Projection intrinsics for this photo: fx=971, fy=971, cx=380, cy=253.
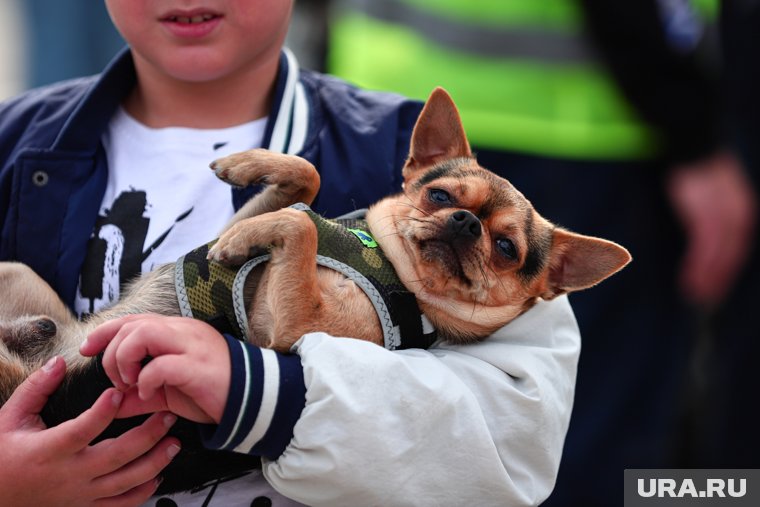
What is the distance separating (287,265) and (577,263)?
81 cm

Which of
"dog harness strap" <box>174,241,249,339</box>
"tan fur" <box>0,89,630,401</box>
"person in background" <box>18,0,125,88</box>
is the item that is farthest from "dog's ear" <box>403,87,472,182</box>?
"person in background" <box>18,0,125,88</box>

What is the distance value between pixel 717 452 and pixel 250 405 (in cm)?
292

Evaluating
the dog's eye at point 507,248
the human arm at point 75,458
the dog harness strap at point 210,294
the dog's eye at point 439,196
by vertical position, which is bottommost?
the human arm at point 75,458

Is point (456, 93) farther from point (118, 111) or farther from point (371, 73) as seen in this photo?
point (118, 111)

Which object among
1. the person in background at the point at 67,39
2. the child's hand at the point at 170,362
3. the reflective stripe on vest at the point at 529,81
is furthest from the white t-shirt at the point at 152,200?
the person in background at the point at 67,39

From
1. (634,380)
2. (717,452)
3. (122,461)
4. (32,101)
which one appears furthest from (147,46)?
(717,452)

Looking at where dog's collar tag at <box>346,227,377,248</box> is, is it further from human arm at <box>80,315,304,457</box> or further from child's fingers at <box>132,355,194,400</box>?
child's fingers at <box>132,355,194,400</box>

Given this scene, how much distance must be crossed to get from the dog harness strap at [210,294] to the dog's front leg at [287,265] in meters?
0.05

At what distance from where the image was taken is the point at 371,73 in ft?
13.0

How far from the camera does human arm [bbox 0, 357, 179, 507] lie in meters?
1.93

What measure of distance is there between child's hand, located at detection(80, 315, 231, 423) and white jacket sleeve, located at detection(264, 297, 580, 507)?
6.7 inches

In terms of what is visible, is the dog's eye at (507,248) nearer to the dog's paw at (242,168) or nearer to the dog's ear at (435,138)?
the dog's ear at (435,138)

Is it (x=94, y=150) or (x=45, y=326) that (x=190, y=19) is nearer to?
(x=94, y=150)

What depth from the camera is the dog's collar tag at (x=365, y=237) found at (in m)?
2.23
